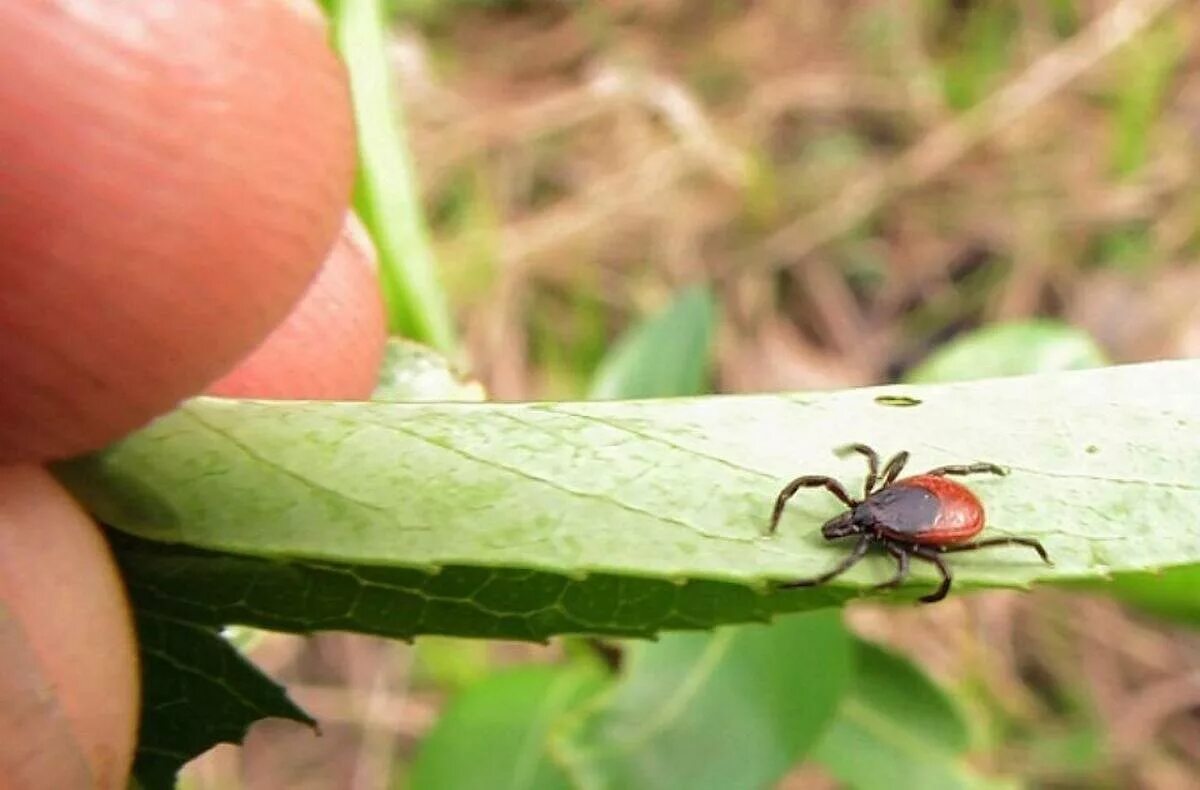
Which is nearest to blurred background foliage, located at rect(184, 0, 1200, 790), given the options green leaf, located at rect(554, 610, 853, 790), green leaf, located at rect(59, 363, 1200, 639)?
green leaf, located at rect(554, 610, 853, 790)

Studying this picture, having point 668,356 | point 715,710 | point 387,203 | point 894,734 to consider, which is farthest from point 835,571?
point 668,356

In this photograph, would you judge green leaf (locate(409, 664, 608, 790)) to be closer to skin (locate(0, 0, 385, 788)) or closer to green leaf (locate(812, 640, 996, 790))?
green leaf (locate(812, 640, 996, 790))

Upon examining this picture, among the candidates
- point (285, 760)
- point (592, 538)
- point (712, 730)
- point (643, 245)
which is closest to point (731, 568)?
point (592, 538)

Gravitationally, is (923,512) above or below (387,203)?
below

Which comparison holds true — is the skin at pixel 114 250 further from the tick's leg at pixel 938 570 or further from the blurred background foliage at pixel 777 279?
the blurred background foliage at pixel 777 279

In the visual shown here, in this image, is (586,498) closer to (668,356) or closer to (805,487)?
(805,487)

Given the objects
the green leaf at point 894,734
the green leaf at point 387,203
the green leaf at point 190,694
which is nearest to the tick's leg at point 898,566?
the green leaf at point 190,694

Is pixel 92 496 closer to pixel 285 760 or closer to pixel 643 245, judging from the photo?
pixel 285 760
